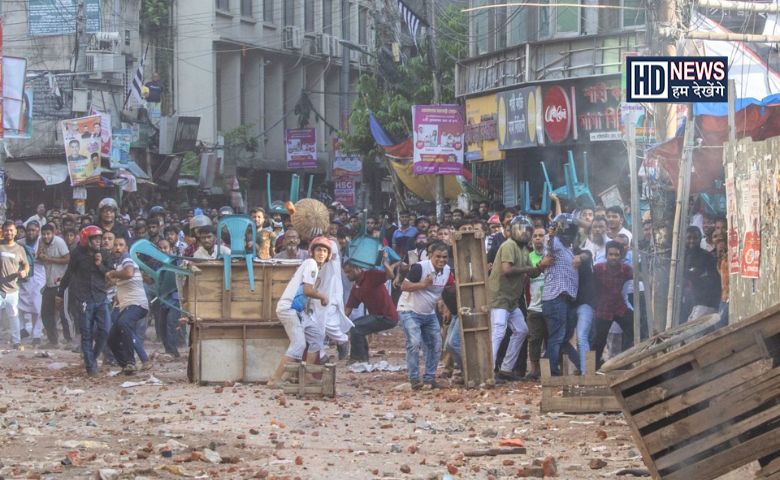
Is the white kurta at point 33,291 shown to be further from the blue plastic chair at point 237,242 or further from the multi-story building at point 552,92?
the multi-story building at point 552,92

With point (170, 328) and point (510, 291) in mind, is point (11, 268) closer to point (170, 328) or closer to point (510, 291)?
point (170, 328)

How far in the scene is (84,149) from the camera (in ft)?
106

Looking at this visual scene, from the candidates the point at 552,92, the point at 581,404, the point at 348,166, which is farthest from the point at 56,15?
the point at 581,404

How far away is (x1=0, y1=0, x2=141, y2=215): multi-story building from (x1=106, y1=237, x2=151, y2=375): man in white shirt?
20.7 meters

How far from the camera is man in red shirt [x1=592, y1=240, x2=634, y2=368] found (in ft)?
43.7

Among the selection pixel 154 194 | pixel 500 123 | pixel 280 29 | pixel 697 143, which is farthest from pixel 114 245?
pixel 280 29

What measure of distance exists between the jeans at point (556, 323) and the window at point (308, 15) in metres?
47.3

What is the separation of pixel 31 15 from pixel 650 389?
1363 inches

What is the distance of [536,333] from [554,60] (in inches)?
603

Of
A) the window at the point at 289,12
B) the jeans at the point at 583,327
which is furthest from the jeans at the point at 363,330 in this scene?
the window at the point at 289,12

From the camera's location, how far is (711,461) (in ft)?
21.0

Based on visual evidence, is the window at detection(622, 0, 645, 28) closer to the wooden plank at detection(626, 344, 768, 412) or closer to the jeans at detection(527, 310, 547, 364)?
the jeans at detection(527, 310, 547, 364)

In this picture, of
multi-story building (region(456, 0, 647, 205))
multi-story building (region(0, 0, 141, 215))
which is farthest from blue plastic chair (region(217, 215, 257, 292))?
multi-story building (region(0, 0, 141, 215))

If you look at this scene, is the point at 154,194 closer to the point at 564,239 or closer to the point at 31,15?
the point at 31,15
